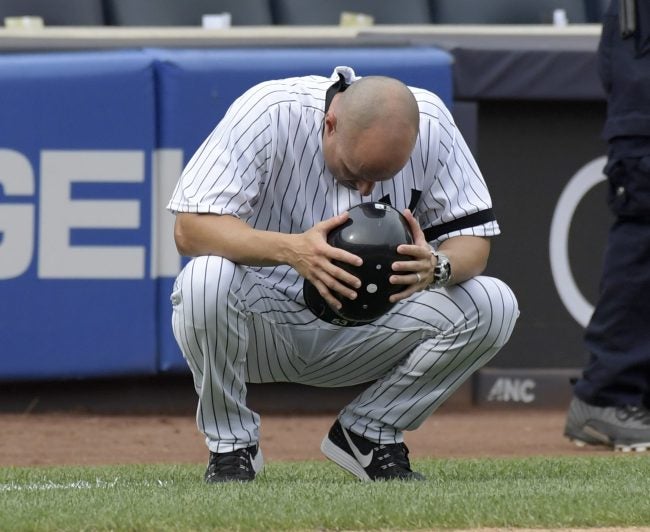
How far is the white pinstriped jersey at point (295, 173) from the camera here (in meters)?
4.03

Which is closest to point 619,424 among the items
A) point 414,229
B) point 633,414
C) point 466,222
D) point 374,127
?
point 633,414

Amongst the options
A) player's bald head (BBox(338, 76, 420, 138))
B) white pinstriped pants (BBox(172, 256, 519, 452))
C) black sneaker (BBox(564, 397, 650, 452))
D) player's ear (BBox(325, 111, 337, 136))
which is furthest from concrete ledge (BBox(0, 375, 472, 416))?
player's bald head (BBox(338, 76, 420, 138))

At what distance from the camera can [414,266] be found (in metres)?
3.91

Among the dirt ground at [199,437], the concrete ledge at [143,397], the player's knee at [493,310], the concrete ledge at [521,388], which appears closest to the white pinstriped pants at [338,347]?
the player's knee at [493,310]

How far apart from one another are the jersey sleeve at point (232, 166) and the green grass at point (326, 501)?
2.36ft

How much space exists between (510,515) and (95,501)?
971 mm

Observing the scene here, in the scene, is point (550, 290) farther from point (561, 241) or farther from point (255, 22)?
point (255, 22)

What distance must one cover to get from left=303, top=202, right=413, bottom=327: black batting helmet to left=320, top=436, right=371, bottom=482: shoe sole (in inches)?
22.7

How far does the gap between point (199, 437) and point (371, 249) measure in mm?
2559

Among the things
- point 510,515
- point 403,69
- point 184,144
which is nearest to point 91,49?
point 184,144

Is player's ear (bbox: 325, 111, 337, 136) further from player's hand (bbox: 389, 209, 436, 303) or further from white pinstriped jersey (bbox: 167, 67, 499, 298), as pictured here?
player's hand (bbox: 389, 209, 436, 303)

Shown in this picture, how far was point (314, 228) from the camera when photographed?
12.8ft

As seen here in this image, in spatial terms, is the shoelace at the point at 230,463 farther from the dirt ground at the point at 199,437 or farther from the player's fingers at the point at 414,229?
the dirt ground at the point at 199,437

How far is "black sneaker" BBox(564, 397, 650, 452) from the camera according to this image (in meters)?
5.47
